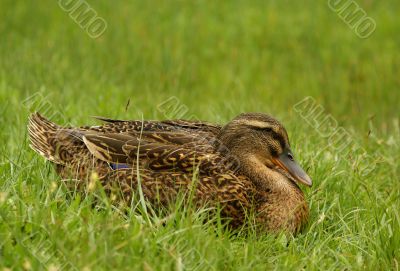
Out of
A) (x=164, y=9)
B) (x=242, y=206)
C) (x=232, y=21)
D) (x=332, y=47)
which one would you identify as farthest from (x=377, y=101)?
(x=242, y=206)

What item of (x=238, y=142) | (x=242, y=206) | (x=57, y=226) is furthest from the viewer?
(x=238, y=142)

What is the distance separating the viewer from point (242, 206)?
530cm

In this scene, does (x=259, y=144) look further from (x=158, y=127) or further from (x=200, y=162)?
(x=158, y=127)

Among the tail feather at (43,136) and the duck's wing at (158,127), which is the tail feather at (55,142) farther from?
the duck's wing at (158,127)

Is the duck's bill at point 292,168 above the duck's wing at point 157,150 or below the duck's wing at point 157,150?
above

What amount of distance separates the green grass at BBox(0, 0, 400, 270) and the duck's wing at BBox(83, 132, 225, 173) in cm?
39

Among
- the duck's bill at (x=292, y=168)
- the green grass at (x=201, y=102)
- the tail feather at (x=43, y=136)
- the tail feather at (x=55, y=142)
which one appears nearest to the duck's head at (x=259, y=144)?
the duck's bill at (x=292, y=168)

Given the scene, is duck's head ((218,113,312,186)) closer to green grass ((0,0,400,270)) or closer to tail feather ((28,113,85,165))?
green grass ((0,0,400,270))

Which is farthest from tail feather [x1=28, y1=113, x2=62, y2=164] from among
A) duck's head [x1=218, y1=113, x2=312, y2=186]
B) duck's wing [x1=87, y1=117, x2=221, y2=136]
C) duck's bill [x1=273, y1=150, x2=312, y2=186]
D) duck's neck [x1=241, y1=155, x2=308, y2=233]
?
duck's bill [x1=273, y1=150, x2=312, y2=186]

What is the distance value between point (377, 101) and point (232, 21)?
2585mm

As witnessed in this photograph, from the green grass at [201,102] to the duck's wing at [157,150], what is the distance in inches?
15.5

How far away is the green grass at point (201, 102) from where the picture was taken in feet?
14.1

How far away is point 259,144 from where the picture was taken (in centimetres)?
571

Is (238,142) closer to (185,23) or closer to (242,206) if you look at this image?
(242,206)
